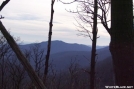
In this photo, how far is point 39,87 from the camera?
183 centimetres

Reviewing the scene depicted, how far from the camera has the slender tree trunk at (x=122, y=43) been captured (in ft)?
6.51

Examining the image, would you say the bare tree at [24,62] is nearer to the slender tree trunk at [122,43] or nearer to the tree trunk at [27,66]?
the tree trunk at [27,66]

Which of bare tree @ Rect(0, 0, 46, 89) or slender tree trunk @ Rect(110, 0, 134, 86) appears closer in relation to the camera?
bare tree @ Rect(0, 0, 46, 89)

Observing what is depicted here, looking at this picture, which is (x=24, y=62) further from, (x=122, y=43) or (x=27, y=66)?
(x=122, y=43)

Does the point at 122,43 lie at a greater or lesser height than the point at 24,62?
greater

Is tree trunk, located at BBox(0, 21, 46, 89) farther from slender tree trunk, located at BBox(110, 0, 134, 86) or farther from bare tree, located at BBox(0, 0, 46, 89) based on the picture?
slender tree trunk, located at BBox(110, 0, 134, 86)

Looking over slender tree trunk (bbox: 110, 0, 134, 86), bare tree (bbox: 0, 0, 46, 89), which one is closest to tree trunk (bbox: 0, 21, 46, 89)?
bare tree (bbox: 0, 0, 46, 89)

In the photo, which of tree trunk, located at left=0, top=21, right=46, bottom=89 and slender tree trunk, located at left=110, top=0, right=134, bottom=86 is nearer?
tree trunk, located at left=0, top=21, right=46, bottom=89

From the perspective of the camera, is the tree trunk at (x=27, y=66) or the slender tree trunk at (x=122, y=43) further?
the slender tree trunk at (x=122, y=43)

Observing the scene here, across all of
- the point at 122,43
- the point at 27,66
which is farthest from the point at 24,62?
the point at 122,43

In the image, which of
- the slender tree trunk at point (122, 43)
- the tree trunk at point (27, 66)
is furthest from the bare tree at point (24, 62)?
the slender tree trunk at point (122, 43)

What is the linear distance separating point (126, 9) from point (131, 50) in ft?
1.16

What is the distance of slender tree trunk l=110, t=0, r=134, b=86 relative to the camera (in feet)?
6.51

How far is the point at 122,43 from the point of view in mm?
1991
